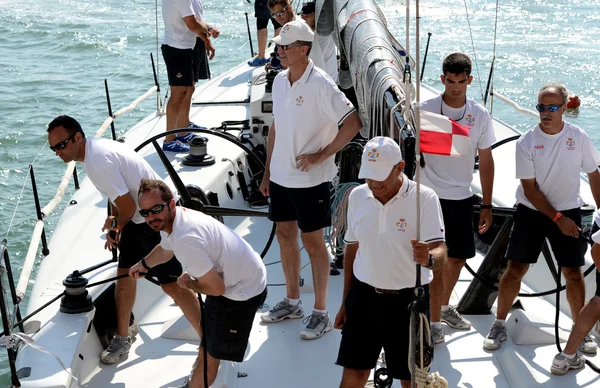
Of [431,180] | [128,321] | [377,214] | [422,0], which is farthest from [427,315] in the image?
[422,0]

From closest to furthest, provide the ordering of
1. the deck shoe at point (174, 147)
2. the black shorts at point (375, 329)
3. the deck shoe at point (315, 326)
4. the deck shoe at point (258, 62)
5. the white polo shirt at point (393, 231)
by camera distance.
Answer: the white polo shirt at point (393, 231)
the black shorts at point (375, 329)
the deck shoe at point (315, 326)
the deck shoe at point (174, 147)
the deck shoe at point (258, 62)

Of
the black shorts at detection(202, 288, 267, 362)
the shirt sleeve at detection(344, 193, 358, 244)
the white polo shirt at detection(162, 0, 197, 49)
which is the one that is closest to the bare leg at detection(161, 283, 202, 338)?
the black shorts at detection(202, 288, 267, 362)

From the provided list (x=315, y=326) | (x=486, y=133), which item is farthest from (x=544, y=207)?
(x=315, y=326)

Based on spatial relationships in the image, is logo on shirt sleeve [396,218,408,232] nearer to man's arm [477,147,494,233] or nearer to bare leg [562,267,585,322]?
man's arm [477,147,494,233]

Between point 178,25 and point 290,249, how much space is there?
2.43 meters

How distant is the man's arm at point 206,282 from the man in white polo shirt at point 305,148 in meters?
0.90

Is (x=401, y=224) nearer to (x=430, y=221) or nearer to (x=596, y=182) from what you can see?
(x=430, y=221)

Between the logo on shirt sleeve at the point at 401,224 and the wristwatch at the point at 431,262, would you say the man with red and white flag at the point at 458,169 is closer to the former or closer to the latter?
the logo on shirt sleeve at the point at 401,224

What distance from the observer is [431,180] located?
12.3 feet

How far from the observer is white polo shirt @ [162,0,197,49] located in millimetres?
5754

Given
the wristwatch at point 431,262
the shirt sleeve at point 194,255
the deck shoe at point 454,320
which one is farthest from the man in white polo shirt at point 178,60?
the wristwatch at point 431,262

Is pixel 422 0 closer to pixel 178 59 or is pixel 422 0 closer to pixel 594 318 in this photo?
pixel 178 59

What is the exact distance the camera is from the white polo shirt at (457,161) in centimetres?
372

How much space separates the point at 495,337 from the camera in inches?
159
